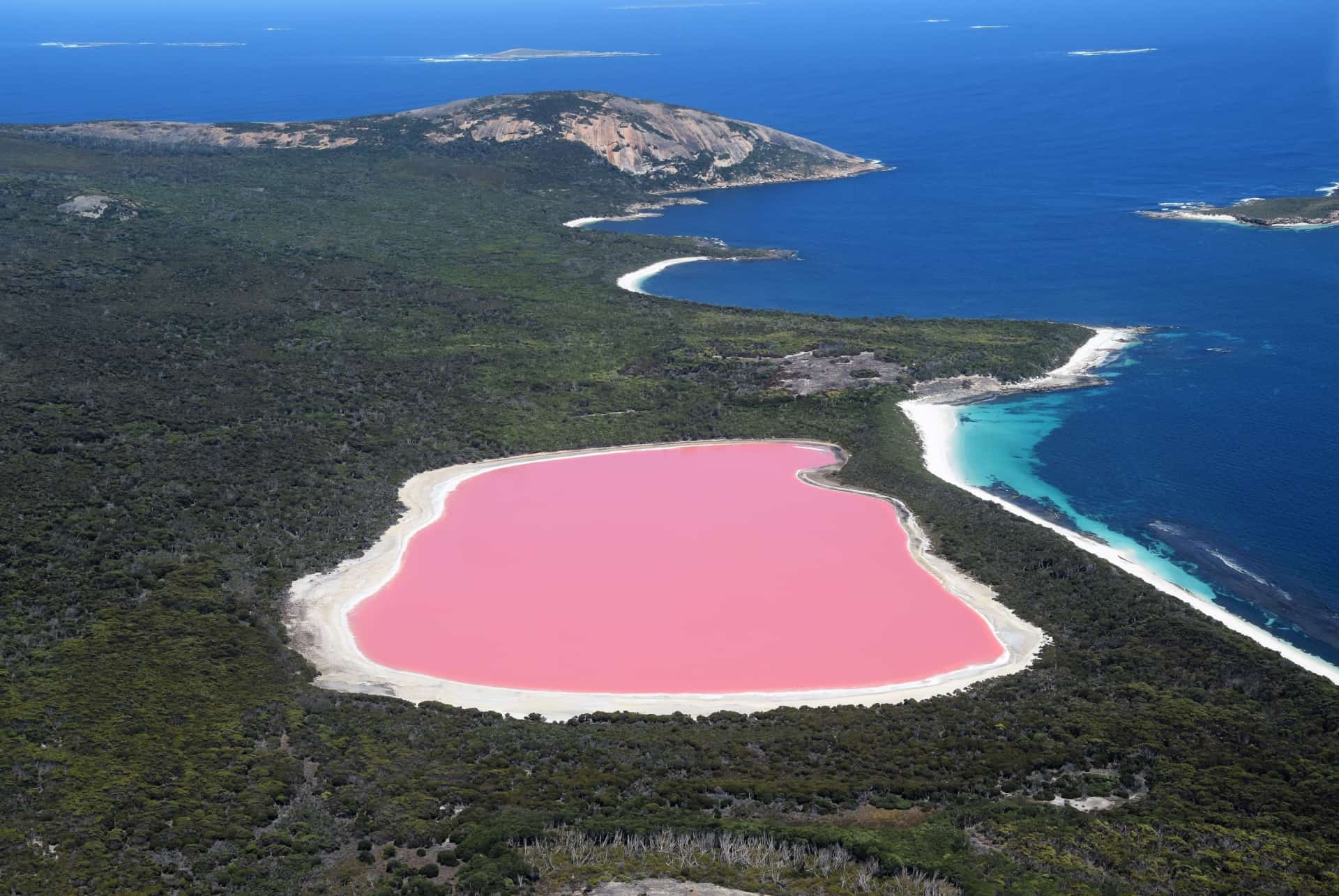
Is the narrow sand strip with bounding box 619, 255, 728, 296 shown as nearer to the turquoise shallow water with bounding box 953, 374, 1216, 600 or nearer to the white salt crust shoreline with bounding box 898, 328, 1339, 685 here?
the white salt crust shoreline with bounding box 898, 328, 1339, 685

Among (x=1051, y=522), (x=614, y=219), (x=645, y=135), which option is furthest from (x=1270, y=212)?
(x=1051, y=522)

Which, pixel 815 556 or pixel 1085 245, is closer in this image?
pixel 815 556

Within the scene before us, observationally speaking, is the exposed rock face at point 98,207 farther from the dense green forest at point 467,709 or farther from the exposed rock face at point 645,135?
the exposed rock face at point 645,135

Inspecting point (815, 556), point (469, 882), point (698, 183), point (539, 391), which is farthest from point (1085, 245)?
point (469, 882)

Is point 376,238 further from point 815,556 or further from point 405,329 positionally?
point 815,556

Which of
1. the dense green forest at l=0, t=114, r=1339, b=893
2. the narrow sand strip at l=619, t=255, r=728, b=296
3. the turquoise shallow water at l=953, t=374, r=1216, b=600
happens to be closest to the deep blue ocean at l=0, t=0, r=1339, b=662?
the turquoise shallow water at l=953, t=374, r=1216, b=600

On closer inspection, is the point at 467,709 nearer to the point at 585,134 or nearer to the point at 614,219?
the point at 614,219
